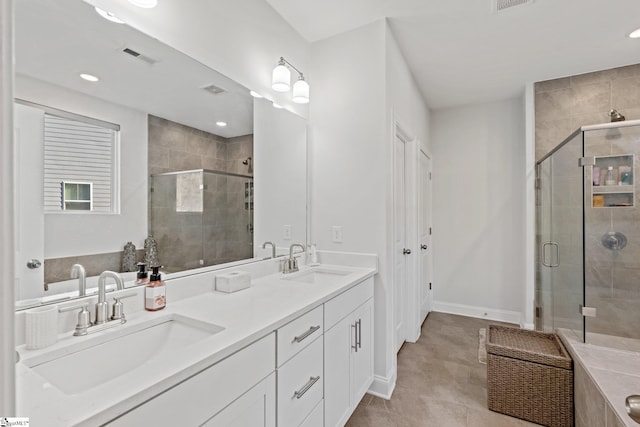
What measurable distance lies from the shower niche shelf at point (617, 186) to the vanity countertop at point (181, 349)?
243 cm

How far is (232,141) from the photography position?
1.75 metres

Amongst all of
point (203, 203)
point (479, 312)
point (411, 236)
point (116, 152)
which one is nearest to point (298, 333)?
point (203, 203)

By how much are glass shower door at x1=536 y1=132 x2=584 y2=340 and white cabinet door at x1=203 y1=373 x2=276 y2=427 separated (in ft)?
8.07

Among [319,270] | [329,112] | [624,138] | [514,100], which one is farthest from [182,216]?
[514,100]

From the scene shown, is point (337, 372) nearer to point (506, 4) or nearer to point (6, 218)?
point (6, 218)

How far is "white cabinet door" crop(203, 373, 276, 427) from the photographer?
0.90 meters

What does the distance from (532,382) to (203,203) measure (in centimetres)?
227

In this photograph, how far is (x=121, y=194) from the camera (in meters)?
1.21

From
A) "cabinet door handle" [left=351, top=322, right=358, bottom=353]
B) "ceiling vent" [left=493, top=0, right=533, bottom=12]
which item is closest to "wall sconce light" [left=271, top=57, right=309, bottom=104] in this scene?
"ceiling vent" [left=493, top=0, right=533, bottom=12]

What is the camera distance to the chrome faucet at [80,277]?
1.06 m

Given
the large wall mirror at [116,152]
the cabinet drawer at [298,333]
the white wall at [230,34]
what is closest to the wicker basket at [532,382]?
the cabinet drawer at [298,333]

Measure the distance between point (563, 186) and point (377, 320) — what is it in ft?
6.70

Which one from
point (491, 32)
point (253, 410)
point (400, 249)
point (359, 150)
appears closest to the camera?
point (253, 410)

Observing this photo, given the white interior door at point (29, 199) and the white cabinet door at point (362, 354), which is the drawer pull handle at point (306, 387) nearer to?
the white cabinet door at point (362, 354)
